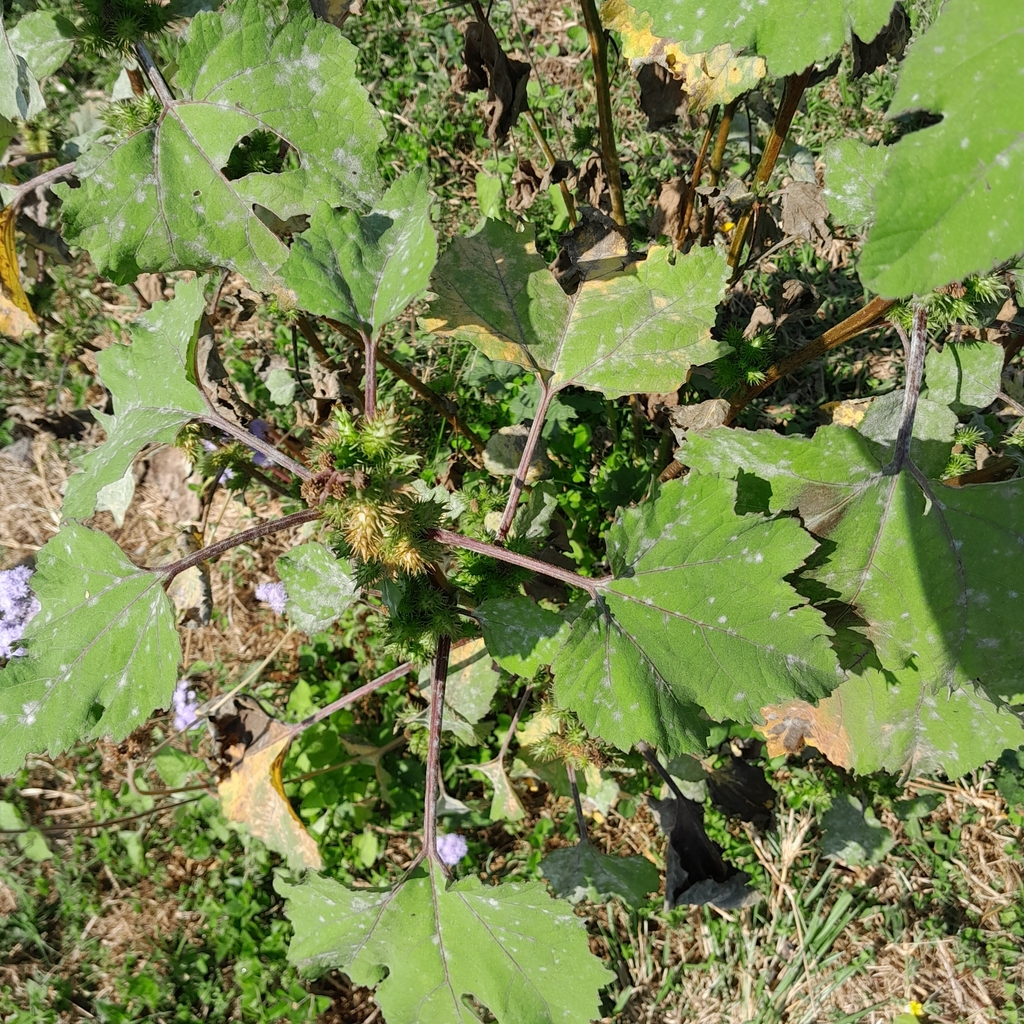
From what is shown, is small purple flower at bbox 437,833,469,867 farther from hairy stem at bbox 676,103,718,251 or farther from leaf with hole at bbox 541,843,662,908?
hairy stem at bbox 676,103,718,251

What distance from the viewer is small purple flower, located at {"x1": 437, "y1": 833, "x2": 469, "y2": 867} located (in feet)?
10.2

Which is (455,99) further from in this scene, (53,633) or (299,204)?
(53,633)

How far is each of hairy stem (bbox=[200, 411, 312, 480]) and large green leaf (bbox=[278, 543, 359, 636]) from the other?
44cm

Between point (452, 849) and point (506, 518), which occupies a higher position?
point (506, 518)

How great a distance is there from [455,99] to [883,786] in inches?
149

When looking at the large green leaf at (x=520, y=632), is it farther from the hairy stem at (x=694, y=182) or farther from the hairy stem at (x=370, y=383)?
the hairy stem at (x=694, y=182)

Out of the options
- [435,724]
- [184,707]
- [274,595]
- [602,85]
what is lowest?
[184,707]

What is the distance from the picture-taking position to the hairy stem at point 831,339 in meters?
1.88

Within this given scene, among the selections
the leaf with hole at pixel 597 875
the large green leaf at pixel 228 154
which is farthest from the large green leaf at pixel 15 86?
the leaf with hole at pixel 597 875

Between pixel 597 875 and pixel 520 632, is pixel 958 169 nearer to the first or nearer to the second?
pixel 520 632

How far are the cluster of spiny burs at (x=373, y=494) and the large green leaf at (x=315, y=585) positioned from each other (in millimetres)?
609

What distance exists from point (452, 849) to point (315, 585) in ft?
4.82

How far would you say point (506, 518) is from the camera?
1967mm

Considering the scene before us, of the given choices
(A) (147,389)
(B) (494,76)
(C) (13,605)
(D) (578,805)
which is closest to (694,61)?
(B) (494,76)
